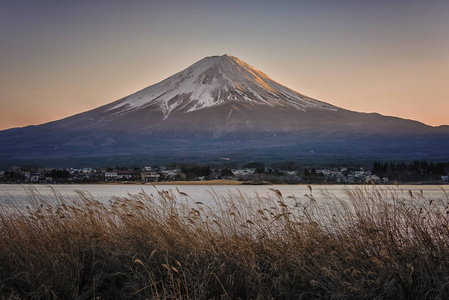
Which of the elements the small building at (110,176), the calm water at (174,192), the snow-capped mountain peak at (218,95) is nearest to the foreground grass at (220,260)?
the calm water at (174,192)

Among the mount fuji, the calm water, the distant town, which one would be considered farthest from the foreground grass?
the mount fuji

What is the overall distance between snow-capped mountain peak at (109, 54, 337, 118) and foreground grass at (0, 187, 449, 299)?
176457mm

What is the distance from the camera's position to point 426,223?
643cm

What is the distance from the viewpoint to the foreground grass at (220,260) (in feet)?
16.9

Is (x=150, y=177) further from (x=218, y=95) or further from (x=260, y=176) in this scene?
(x=218, y=95)

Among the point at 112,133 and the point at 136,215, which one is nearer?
the point at 136,215

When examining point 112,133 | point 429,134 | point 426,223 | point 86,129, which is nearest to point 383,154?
point 429,134

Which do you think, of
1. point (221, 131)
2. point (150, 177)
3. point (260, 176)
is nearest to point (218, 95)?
point (221, 131)

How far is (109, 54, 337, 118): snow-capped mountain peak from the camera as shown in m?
184

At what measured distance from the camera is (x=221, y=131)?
173750mm

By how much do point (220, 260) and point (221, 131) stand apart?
6622 inches

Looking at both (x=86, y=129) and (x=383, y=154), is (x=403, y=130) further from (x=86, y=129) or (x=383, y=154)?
(x=86, y=129)

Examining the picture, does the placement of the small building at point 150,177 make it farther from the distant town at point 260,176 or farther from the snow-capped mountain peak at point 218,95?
the snow-capped mountain peak at point 218,95

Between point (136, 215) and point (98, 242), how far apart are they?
28.5 inches
